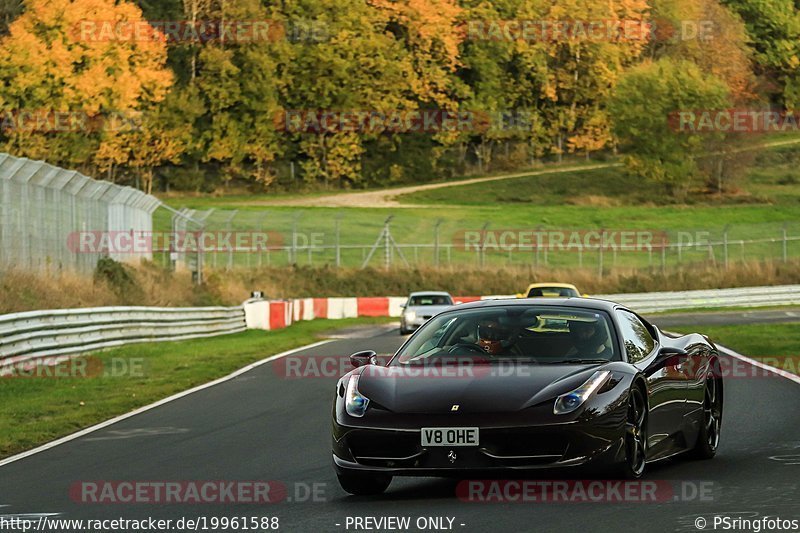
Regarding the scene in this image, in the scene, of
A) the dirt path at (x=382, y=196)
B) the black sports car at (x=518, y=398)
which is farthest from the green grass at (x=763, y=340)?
the dirt path at (x=382, y=196)

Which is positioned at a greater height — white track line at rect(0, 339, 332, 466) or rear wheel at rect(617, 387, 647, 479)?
rear wheel at rect(617, 387, 647, 479)

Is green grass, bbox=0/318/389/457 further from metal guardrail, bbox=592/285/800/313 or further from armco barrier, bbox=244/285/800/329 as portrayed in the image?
metal guardrail, bbox=592/285/800/313

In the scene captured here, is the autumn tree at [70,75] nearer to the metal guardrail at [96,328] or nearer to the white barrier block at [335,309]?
the white barrier block at [335,309]

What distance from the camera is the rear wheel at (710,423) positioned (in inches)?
422

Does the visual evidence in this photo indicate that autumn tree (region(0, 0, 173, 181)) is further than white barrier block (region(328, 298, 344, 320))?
Yes

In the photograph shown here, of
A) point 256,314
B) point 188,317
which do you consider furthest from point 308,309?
point 188,317

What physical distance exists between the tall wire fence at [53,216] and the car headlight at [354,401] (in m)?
17.2

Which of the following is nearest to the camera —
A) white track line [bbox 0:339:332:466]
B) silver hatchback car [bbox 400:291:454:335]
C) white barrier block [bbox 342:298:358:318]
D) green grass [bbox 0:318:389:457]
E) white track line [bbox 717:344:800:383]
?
white track line [bbox 0:339:332:466]

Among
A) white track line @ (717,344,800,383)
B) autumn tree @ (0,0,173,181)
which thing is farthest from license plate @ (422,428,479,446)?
autumn tree @ (0,0,173,181)

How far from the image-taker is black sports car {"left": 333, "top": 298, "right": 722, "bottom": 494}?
28.6ft

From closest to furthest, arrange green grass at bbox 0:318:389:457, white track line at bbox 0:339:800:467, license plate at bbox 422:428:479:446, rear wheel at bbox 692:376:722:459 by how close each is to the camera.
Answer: license plate at bbox 422:428:479:446 → rear wheel at bbox 692:376:722:459 → white track line at bbox 0:339:800:467 → green grass at bbox 0:318:389:457

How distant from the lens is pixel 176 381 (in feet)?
66.1

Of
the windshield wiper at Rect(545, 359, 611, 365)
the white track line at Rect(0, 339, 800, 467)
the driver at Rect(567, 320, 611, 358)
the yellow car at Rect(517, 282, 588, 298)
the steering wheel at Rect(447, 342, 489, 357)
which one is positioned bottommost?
the white track line at Rect(0, 339, 800, 467)

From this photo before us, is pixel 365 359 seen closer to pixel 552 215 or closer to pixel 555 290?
pixel 555 290
